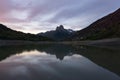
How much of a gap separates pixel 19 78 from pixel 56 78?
9.99 ft

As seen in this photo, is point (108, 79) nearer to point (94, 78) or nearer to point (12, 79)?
point (94, 78)

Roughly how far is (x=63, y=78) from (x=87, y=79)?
1.97 m

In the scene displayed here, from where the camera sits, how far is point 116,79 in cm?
1778

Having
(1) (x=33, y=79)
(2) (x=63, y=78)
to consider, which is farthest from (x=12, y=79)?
(2) (x=63, y=78)

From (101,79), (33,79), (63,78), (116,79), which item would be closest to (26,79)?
(33,79)

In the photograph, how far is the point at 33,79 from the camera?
57.6ft

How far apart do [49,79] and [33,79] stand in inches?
50.9

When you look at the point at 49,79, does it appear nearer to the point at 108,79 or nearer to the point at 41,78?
the point at 41,78

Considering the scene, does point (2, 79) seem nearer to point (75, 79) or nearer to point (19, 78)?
point (19, 78)

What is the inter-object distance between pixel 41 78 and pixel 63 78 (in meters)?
1.83

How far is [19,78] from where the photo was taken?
1789 cm

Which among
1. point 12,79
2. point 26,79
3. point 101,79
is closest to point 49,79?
point 26,79

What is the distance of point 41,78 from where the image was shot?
59.3ft

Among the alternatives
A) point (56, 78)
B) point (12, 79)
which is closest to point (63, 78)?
point (56, 78)
